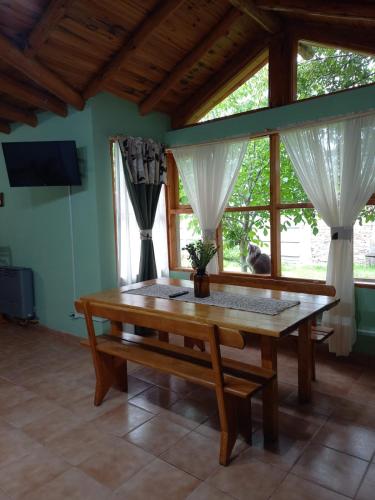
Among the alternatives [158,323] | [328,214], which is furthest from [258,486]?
[328,214]

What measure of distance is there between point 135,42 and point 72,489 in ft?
10.2

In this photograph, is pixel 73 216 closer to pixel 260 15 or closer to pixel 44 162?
pixel 44 162

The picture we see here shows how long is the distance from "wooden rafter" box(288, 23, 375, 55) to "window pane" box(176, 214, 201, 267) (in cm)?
204

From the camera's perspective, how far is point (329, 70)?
10.6ft

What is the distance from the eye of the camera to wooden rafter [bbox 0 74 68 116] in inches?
134

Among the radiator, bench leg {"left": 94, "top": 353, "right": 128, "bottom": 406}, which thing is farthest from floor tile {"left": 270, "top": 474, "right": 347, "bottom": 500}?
the radiator

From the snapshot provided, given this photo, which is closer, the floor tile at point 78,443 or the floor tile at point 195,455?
the floor tile at point 195,455

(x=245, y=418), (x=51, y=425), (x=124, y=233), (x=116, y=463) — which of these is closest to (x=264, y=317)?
(x=245, y=418)

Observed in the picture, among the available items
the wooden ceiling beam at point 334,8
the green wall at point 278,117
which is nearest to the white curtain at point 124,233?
the green wall at point 278,117

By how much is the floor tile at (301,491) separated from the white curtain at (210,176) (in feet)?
7.77

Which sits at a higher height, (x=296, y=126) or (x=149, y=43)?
(x=149, y=43)

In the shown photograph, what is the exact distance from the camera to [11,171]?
3623mm

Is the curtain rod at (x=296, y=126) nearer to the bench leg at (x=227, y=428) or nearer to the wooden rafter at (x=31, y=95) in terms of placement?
the wooden rafter at (x=31, y=95)

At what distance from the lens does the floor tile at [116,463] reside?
181 cm
